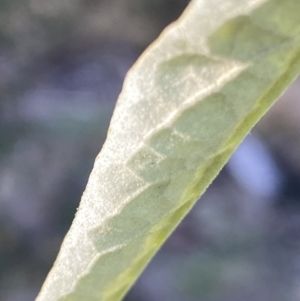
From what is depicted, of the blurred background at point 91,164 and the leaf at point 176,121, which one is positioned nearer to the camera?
the leaf at point 176,121

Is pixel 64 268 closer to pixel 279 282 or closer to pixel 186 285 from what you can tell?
pixel 186 285

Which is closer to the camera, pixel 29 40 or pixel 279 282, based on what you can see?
pixel 279 282

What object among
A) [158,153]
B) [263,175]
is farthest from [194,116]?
[263,175]

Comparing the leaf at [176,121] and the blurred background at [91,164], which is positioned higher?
the leaf at [176,121]

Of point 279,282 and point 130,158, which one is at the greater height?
point 130,158

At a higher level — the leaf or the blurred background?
the leaf
